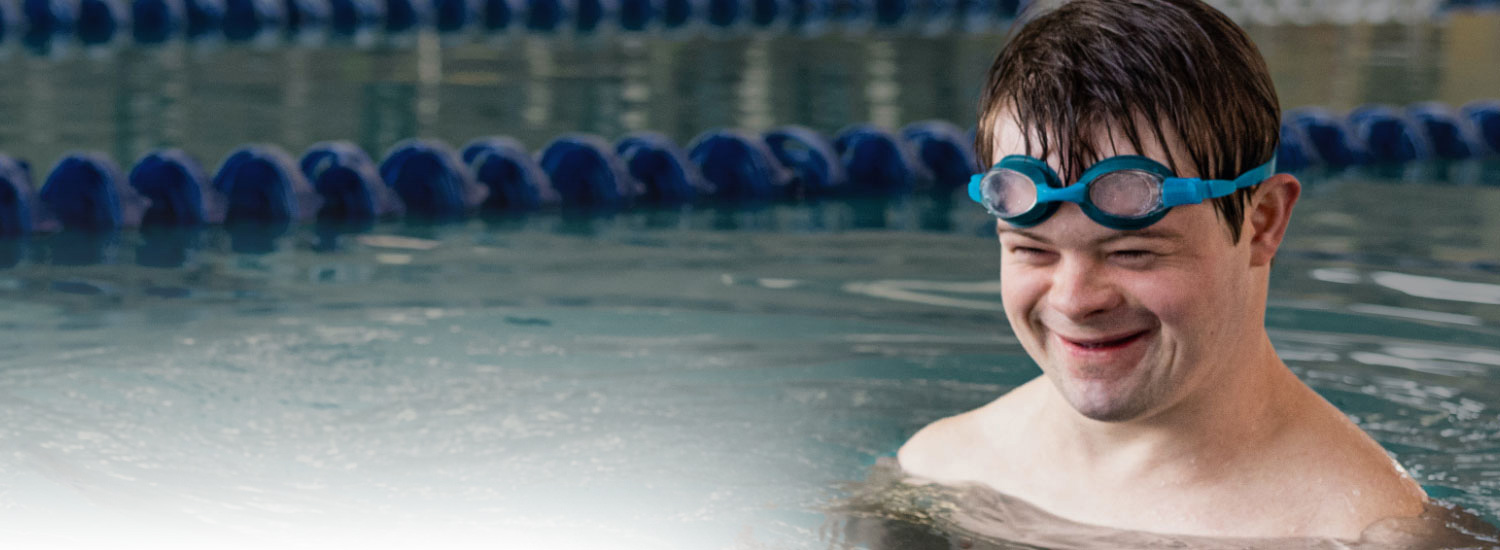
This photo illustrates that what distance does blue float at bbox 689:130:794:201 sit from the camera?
6777 millimetres

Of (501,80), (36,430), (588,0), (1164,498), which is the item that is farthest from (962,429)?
(588,0)

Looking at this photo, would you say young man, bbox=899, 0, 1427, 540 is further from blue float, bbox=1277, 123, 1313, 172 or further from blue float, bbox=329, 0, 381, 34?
Result: blue float, bbox=329, 0, 381, 34

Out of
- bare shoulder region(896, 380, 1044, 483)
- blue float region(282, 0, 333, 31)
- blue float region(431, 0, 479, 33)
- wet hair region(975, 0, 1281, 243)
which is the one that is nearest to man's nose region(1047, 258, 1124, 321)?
wet hair region(975, 0, 1281, 243)

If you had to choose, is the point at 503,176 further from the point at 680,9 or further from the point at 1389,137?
the point at 680,9

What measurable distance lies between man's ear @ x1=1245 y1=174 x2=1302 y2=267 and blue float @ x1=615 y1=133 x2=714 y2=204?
14.9 ft

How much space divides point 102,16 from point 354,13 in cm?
199

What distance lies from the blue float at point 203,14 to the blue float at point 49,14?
0.83 metres

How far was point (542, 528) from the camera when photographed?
2.89 metres

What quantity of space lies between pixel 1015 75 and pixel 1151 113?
177mm

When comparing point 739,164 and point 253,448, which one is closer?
point 253,448

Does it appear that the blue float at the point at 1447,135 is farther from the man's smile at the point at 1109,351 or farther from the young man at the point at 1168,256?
the man's smile at the point at 1109,351

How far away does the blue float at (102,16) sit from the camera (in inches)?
508

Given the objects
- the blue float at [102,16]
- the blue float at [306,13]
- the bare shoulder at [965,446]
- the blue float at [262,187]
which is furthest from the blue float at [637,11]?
the bare shoulder at [965,446]

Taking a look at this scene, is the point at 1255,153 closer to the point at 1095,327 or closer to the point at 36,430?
the point at 1095,327
